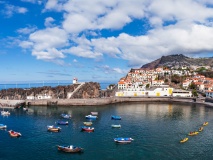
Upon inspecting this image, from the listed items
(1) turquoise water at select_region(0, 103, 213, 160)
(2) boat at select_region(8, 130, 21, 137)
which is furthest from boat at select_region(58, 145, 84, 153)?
(2) boat at select_region(8, 130, 21, 137)

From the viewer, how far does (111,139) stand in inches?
1875

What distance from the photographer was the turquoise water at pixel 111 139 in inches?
1540

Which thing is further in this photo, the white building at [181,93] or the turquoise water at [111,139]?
the white building at [181,93]

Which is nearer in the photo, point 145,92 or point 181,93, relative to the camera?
point 181,93

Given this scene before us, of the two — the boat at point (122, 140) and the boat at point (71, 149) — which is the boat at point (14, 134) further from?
the boat at point (122, 140)

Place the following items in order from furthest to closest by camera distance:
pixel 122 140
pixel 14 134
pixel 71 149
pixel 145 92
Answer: pixel 145 92
pixel 14 134
pixel 122 140
pixel 71 149

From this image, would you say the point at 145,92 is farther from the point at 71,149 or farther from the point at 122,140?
the point at 71,149

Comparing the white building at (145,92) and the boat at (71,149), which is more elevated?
the white building at (145,92)

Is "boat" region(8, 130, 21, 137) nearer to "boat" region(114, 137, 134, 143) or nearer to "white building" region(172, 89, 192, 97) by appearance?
"boat" region(114, 137, 134, 143)

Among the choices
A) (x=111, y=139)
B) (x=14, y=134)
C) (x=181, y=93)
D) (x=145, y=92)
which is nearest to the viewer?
(x=111, y=139)

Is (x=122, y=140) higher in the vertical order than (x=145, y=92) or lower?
lower

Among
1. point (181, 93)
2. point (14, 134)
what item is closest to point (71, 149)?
point (14, 134)

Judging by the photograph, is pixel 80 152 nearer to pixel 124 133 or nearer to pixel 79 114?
pixel 124 133

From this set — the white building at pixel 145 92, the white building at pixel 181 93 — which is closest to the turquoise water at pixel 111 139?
the white building at pixel 181 93
